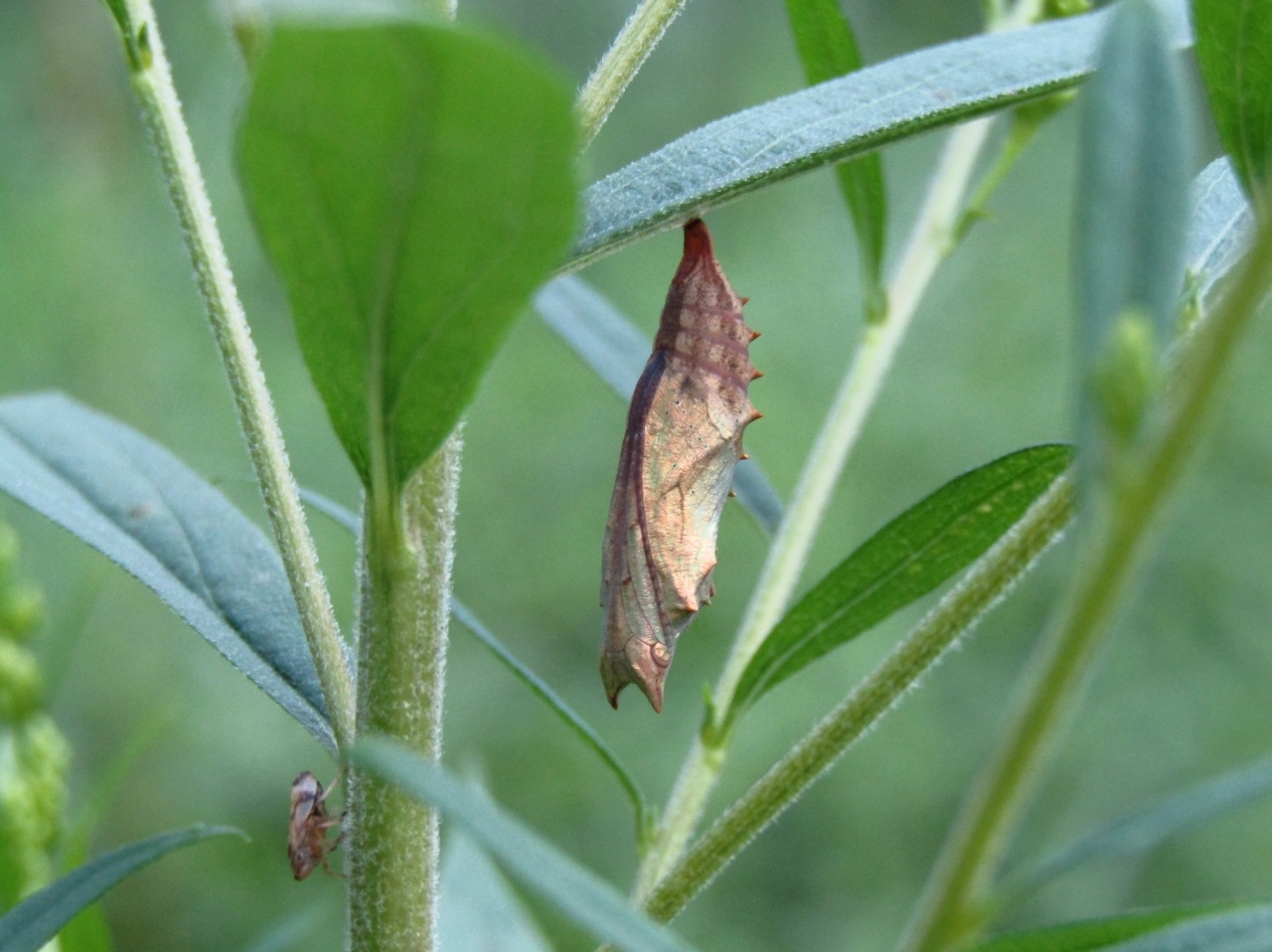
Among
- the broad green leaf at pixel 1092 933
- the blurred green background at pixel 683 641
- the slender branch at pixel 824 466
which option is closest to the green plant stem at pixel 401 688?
the slender branch at pixel 824 466

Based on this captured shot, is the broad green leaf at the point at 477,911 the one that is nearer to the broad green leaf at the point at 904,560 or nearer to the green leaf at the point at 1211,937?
the broad green leaf at the point at 904,560

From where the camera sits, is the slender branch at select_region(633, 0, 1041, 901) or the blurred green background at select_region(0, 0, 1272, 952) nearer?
the slender branch at select_region(633, 0, 1041, 901)

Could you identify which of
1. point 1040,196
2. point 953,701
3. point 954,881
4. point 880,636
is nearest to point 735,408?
point 954,881

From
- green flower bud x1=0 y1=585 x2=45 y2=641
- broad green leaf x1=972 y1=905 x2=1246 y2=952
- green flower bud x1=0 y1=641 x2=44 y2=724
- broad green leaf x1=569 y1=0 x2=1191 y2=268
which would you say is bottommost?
broad green leaf x1=972 y1=905 x2=1246 y2=952

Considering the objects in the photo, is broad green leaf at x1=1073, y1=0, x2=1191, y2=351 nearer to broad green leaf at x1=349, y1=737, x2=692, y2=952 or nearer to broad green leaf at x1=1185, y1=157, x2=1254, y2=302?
broad green leaf at x1=349, y1=737, x2=692, y2=952

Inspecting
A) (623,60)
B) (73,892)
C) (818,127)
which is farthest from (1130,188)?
(73,892)

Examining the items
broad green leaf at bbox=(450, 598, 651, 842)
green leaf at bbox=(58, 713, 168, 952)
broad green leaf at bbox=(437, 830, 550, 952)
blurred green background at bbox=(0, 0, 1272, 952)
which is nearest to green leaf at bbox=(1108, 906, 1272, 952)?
broad green leaf at bbox=(450, 598, 651, 842)
